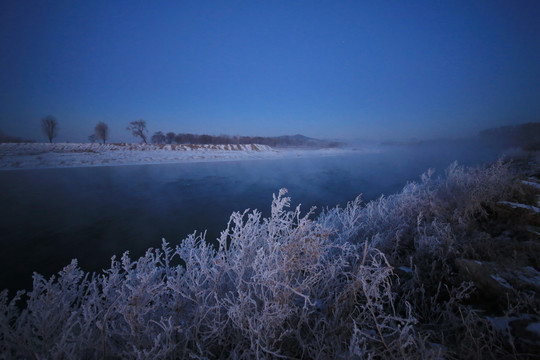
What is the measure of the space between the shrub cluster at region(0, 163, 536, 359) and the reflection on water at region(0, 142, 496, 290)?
3831 mm

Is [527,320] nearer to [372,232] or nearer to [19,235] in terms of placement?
[372,232]

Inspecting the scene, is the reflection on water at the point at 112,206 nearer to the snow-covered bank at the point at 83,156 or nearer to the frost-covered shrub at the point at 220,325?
the snow-covered bank at the point at 83,156

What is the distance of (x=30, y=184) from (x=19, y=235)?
672 cm

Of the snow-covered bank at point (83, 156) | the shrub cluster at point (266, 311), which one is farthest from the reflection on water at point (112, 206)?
the shrub cluster at point (266, 311)

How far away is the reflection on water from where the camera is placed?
5305 millimetres

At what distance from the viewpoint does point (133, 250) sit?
5668 millimetres

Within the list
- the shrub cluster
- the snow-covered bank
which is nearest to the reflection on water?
the snow-covered bank

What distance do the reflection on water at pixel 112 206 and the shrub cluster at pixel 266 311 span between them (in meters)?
3.83

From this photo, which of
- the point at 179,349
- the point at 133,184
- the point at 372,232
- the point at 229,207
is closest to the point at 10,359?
the point at 179,349

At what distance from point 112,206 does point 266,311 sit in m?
9.57

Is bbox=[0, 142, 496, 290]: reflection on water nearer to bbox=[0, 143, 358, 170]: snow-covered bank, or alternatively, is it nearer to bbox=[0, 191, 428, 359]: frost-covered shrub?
bbox=[0, 143, 358, 170]: snow-covered bank

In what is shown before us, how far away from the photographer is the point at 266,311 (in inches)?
67.2

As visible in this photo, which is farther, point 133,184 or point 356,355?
point 133,184

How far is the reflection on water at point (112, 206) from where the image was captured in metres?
5.30
